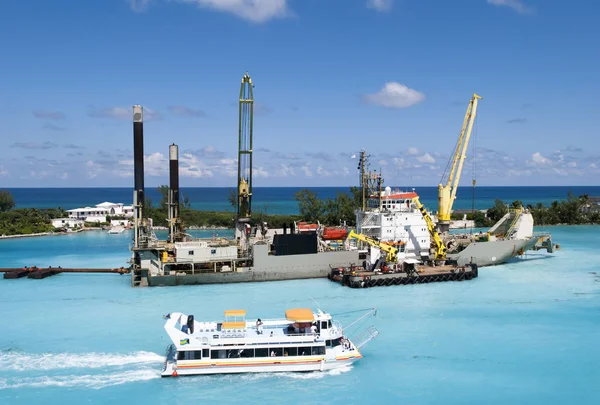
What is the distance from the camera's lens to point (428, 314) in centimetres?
2742

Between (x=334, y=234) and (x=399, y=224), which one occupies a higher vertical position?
(x=399, y=224)

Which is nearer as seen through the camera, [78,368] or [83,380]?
[83,380]

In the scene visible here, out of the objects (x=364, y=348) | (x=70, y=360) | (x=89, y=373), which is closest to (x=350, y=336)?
(x=364, y=348)

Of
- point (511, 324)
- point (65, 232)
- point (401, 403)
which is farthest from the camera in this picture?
point (65, 232)

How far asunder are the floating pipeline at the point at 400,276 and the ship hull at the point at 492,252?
103 inches

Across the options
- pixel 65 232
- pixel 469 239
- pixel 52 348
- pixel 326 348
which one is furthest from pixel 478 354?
pixel 65 232

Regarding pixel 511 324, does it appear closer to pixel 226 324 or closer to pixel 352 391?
pixel 352 391

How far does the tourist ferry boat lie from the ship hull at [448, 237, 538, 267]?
21.8 m

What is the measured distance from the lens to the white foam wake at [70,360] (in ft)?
67.8

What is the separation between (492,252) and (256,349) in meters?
27.1

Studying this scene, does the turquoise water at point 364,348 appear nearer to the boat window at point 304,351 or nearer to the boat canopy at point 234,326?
the boat window at point 304,351

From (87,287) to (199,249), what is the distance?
7.99 metres

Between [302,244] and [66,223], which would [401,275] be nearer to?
[302,244]

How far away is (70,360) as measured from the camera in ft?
69.6
